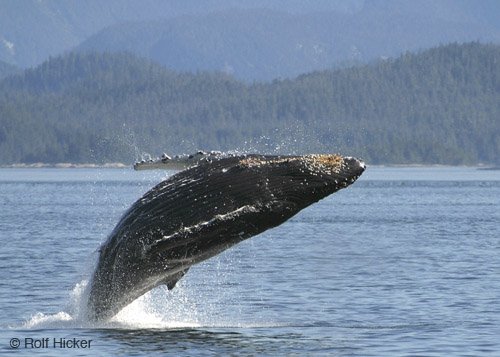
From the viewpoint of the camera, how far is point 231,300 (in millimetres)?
21734

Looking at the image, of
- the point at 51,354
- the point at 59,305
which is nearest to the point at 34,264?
the point at 59,305

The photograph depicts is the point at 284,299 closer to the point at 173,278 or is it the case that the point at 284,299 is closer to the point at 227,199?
the point at 173,278

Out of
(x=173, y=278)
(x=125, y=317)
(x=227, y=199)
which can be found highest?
(x=227, y=199)

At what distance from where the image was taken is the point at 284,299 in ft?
70.7

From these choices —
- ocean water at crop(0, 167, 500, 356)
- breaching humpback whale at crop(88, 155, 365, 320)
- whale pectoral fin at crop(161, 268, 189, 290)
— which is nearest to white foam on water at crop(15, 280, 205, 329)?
ocean water at crop(0, 167, 500, 356)

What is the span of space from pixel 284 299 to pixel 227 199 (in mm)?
7911

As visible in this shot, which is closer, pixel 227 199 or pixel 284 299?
pixel 227 199

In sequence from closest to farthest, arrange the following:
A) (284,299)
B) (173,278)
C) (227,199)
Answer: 1. (227,199)
2. (173,278)
3. (284,299)

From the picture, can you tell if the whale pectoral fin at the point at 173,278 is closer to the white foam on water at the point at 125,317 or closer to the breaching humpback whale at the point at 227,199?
the breaching humpback whale at the point at 227,199

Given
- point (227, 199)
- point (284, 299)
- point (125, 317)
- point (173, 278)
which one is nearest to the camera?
point (227, 199)

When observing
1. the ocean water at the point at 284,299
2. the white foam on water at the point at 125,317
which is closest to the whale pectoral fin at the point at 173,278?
the ocean water at the point at 284,299

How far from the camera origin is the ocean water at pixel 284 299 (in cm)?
1627

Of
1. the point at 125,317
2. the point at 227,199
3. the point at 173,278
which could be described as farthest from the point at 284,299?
the point at 227,199

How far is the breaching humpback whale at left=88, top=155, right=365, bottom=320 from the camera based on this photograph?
1390cm
